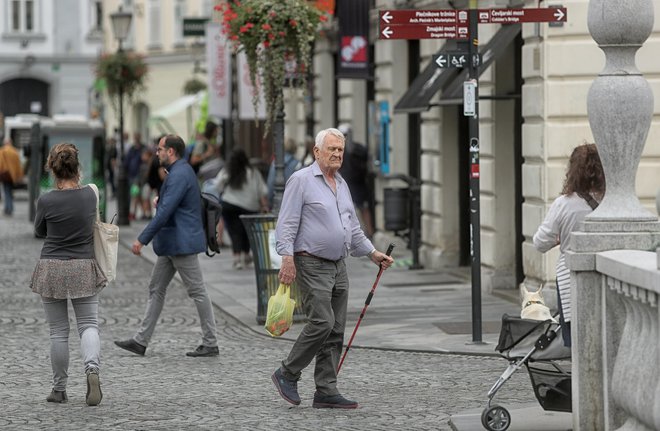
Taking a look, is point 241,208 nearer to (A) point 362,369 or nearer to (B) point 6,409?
(A) point 362,369

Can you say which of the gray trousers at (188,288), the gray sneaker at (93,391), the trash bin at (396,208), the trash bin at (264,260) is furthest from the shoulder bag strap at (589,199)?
the trash bin at (396,208)

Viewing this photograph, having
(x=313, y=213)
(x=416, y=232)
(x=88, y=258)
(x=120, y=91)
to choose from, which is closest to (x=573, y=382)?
(x=313, y=213)

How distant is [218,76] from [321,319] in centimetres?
1865

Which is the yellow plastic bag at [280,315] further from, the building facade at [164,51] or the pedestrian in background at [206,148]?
the building facade at [164,51]

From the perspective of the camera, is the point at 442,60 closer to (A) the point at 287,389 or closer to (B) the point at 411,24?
(B) the point at 411,24

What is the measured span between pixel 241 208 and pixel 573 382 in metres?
13.3

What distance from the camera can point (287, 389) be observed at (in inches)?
410

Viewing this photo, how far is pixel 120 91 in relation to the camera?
3806 cm

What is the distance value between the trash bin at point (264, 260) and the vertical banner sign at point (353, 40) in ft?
30.4

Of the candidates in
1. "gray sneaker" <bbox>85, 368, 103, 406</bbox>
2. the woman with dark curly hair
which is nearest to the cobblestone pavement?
"gray sneaker" <bbox>85, 368, 103, 406</bbox>

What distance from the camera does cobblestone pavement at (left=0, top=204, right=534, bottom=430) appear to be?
32.8 ft

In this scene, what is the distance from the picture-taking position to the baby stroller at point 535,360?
9.20 metres

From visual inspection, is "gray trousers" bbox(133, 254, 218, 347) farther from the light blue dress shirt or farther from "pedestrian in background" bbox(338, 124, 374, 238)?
"pedestrian in background" bbox(338, 124, 374, 238)

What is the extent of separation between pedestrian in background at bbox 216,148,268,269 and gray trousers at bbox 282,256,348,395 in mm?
11094
